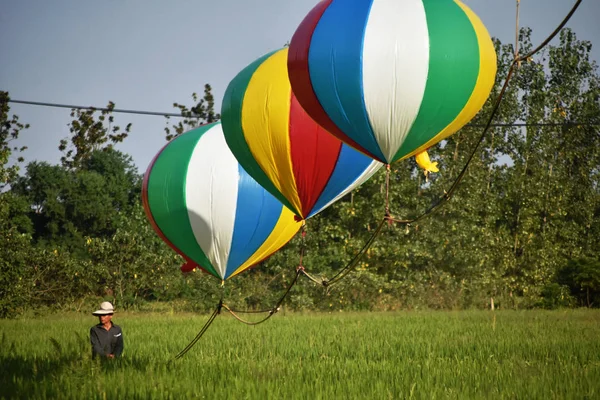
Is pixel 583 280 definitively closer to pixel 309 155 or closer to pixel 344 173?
pixel 344 173

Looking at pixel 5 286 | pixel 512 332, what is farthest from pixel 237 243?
pixel 5 286

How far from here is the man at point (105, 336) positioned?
8.52m

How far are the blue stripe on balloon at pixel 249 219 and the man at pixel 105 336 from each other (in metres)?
1.86

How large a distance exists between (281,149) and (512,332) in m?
7.88

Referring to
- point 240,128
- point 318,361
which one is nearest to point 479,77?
point 240,128

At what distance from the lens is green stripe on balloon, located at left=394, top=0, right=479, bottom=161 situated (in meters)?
7.18

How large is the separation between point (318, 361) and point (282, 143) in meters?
3.37

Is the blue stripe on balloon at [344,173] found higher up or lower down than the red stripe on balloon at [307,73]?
lower down

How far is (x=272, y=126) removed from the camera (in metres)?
8.77

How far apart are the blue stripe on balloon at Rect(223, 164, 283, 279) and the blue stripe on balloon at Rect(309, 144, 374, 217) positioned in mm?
1044

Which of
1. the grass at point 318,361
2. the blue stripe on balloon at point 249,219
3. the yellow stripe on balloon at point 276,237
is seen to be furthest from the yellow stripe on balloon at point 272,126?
the grass at point 318,361

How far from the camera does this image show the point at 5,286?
1942 centimetres

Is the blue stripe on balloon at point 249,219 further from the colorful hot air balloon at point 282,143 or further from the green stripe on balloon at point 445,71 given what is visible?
the green stripe on balloon at point 445,71

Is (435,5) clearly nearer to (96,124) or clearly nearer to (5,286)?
(5,286)
